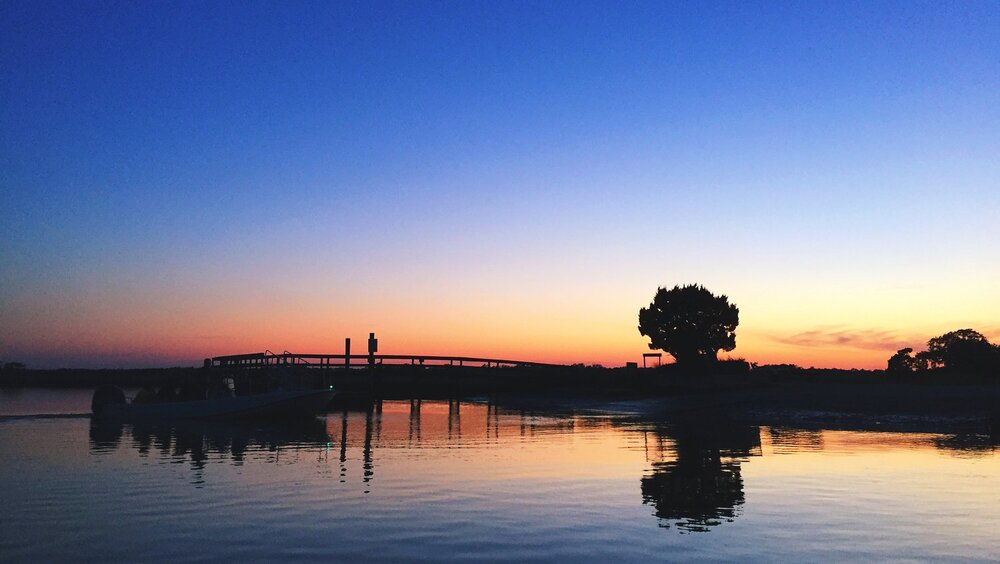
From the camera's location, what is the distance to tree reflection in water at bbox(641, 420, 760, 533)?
12.4 m

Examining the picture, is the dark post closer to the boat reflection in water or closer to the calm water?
the boat reflection in water

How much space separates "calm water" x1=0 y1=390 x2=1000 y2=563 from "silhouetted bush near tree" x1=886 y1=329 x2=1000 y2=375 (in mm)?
47198

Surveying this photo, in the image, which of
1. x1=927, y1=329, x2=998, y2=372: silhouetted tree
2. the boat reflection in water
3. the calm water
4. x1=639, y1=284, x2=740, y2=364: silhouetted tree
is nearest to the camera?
the calm water

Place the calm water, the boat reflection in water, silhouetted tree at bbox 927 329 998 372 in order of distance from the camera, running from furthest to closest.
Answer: silhouetted tree at bbox 927 329 998 372 → the boat reflection in water → the calm water

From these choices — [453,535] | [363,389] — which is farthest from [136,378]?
[453,535]

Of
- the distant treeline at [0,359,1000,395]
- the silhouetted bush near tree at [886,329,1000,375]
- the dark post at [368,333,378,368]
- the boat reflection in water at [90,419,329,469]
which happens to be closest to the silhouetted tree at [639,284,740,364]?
the distant treeline at [0,359,1000,395]

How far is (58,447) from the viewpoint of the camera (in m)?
25.1

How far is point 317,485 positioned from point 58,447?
47.4ft

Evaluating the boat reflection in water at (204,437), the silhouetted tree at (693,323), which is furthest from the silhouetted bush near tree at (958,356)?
the boat reflection in water at (204,437)

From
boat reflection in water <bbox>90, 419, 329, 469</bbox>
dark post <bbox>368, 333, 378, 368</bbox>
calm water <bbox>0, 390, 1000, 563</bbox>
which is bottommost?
boat reflection in water <bbox>90, 419, 329, 469</bbox>

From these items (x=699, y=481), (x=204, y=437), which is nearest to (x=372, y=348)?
(x=204, y=437)

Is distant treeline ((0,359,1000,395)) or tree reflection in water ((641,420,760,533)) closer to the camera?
tree reflection in water ((641,420,760,533))

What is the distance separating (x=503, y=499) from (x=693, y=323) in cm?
6837

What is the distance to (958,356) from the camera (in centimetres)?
7188
